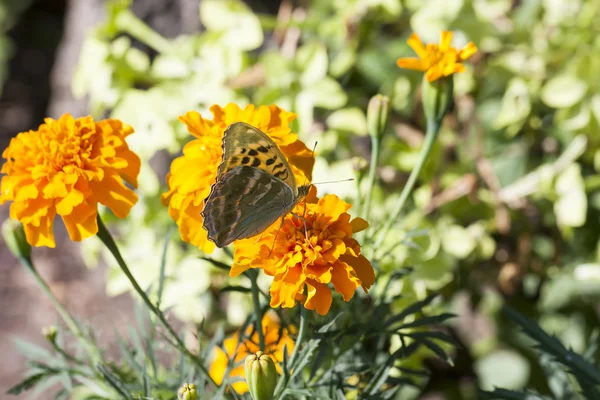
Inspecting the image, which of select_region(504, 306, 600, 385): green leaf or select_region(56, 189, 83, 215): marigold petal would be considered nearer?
select_region(56, 189, 83, 215): marigold petal

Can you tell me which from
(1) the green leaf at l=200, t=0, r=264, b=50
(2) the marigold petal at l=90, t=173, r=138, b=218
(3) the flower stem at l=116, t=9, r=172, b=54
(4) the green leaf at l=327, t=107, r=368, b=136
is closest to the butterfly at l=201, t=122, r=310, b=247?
(2) the marigold petal at l=90, t=173, r=138, b=218

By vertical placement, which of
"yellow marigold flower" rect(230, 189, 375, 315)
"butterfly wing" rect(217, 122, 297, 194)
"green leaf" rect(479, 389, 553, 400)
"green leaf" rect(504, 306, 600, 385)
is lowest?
"green leaf" rect(479, 389, 553, 400)

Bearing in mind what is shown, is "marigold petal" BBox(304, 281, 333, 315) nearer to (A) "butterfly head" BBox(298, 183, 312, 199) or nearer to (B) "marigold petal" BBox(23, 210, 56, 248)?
(A) "butterfly head" BBox(298, 183, 312, 199)

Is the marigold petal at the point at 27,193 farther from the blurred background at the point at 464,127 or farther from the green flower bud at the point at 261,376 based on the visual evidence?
the blurred background at the point at 464,127

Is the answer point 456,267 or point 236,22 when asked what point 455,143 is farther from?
point 236,22

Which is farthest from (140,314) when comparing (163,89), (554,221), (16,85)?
(16,85)

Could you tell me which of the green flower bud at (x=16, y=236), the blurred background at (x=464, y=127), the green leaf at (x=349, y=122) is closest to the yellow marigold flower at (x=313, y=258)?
the green flower bud at (x=16, y=236)

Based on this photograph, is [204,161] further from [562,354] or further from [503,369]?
[503,369]

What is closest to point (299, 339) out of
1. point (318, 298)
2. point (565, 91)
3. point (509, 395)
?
point (318, 298)
